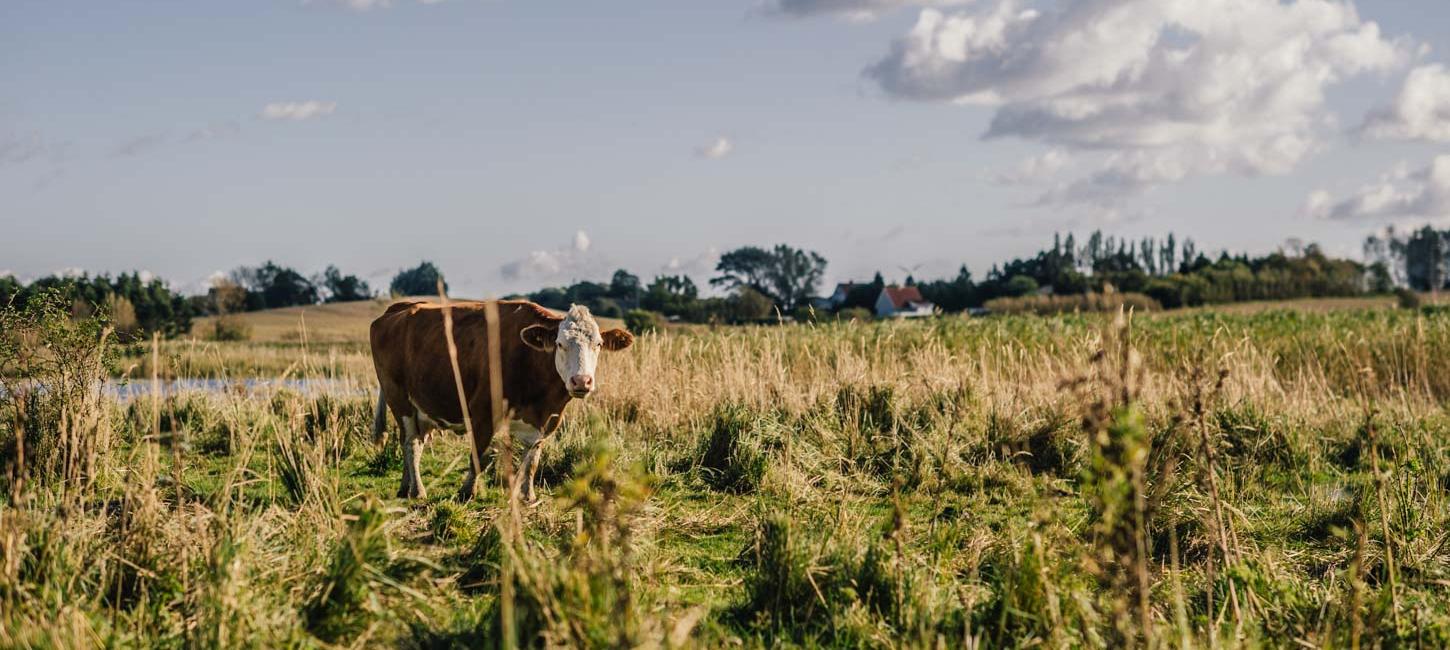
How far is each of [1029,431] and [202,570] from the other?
6.69 metres

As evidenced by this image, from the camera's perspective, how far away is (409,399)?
8.24 metres

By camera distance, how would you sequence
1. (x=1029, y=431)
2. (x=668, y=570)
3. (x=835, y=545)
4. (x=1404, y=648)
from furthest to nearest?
(x=1029, y=431)
(x=668, y=570)
(x=835, y=545)
(x=1404, y=648)

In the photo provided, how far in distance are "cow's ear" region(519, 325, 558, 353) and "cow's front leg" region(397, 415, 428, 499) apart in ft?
4.43

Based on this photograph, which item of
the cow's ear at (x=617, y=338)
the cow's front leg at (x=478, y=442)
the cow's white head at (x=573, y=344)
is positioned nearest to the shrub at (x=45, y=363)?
the cow's front leg at (x=478, y=442)

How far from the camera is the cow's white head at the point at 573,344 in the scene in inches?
269

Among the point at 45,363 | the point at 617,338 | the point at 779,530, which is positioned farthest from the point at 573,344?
the point at 45,363

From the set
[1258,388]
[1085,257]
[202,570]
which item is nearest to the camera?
[202,570]

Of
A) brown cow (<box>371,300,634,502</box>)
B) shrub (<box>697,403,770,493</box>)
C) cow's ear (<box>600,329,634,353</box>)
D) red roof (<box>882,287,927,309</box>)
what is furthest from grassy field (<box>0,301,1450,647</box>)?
red roof (<box>882,287,927,309</box>)

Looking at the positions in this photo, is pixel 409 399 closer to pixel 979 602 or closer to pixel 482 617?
pixel 482 617

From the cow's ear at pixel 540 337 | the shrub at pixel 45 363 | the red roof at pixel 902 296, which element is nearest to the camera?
the cow's ear at pixel 540 337

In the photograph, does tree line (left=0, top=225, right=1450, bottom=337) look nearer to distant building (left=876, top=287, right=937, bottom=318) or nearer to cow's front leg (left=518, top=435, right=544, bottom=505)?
distant building (left=876, top=287, right=937, bottom=318)

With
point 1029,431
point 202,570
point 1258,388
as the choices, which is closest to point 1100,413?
point 202,570

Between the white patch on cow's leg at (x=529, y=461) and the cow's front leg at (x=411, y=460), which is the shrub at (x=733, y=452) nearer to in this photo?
the white patch on cow's leg at (x=529, y=461)

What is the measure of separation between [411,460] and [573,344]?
173 centimetres
